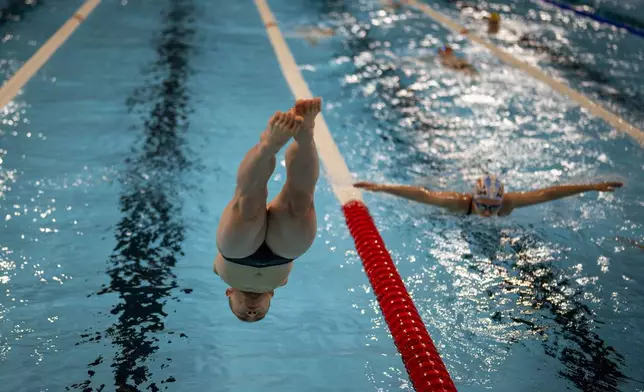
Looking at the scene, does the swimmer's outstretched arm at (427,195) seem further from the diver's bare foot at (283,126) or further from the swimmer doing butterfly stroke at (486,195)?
the diver's bare foot at (283,126)

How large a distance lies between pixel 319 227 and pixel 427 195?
Result: 0.71m

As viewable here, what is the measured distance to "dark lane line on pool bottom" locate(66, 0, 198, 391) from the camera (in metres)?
3.26

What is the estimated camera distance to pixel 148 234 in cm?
418

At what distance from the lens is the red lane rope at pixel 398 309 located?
10.2ft

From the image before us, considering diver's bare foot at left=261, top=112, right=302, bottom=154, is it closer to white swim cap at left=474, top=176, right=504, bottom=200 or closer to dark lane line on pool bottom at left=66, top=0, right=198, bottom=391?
dark lane line on pool bottom at left=66, top=0, right=198, bottom=391

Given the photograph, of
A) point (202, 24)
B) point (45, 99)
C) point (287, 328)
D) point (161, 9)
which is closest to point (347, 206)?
point (287, 328)

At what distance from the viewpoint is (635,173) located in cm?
516

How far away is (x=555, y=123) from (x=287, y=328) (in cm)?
345

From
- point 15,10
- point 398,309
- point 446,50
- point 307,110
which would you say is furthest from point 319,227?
point 15,10

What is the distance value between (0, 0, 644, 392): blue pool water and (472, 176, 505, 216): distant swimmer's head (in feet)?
0.67

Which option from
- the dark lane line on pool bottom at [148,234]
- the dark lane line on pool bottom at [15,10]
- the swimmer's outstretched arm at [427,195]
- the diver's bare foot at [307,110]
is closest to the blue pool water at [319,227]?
the dark lane line on pool bottom at [148,234]

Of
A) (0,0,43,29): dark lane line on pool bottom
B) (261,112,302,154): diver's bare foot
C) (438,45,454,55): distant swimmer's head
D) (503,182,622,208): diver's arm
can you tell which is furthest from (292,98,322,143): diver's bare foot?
(0,0,43,29): dark lane line on pool bottom

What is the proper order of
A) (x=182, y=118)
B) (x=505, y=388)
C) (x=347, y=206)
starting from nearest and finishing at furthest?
(x=505, y=388) → (x=347, y=206) → (x=182, y=118)

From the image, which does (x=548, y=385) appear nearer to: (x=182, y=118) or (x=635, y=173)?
(x=635, y=173)
